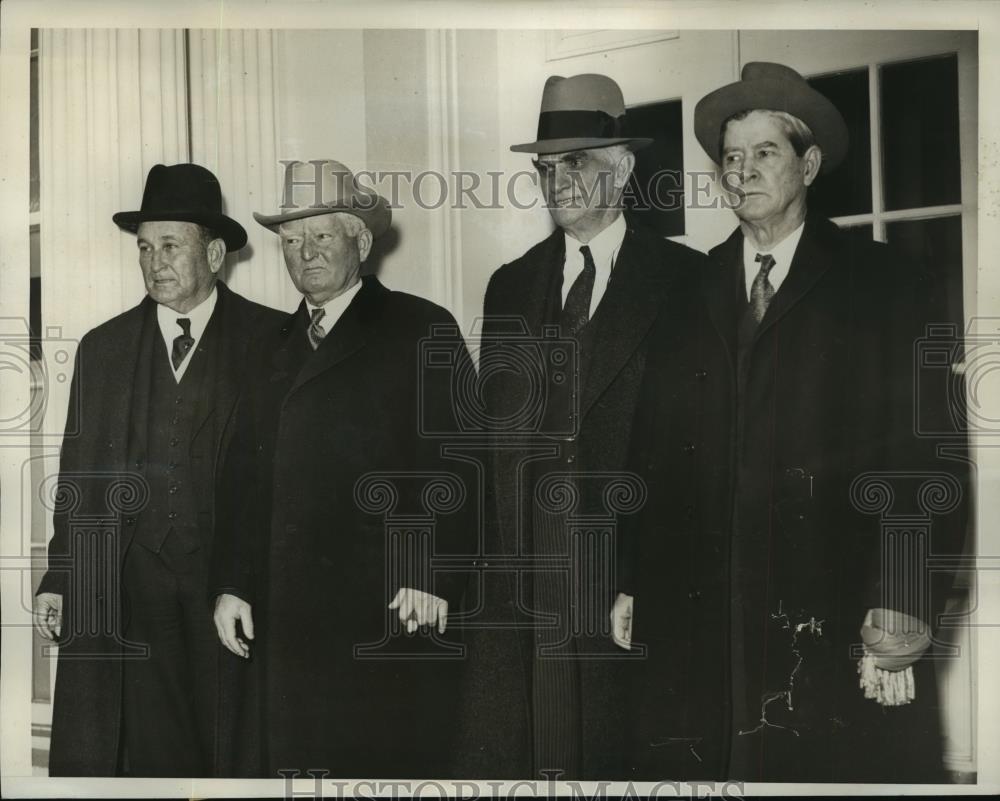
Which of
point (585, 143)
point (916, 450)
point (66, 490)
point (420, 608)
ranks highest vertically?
point (585, 143)

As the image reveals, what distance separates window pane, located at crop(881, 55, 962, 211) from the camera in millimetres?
3311

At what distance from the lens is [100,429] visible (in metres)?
3.47

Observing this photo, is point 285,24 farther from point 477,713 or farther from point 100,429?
point 477,713

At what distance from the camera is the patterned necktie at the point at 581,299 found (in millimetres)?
3336

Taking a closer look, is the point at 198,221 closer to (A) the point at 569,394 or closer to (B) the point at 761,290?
(A) the point at 569,394

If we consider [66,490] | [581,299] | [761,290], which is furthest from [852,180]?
[66,490]

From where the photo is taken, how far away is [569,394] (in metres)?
3.32

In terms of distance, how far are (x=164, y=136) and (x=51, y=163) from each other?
0.40 metres

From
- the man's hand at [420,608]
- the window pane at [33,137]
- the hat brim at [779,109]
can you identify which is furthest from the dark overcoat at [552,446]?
the window pane at [33,137]

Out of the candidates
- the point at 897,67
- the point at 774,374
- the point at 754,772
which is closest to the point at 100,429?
the point at 774,374

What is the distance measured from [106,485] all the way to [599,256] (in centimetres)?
179

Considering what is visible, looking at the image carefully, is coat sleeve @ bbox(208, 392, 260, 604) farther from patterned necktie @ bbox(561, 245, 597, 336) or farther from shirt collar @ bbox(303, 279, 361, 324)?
patterned necktie @ bbox(561, 245, 597, 336)

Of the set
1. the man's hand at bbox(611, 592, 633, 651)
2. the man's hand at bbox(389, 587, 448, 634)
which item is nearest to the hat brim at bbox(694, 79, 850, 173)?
the man's hand at bbox(611, 592, 633, 651)

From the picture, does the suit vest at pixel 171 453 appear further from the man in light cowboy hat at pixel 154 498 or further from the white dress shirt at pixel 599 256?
the white dress shirt at pixel 599 256
